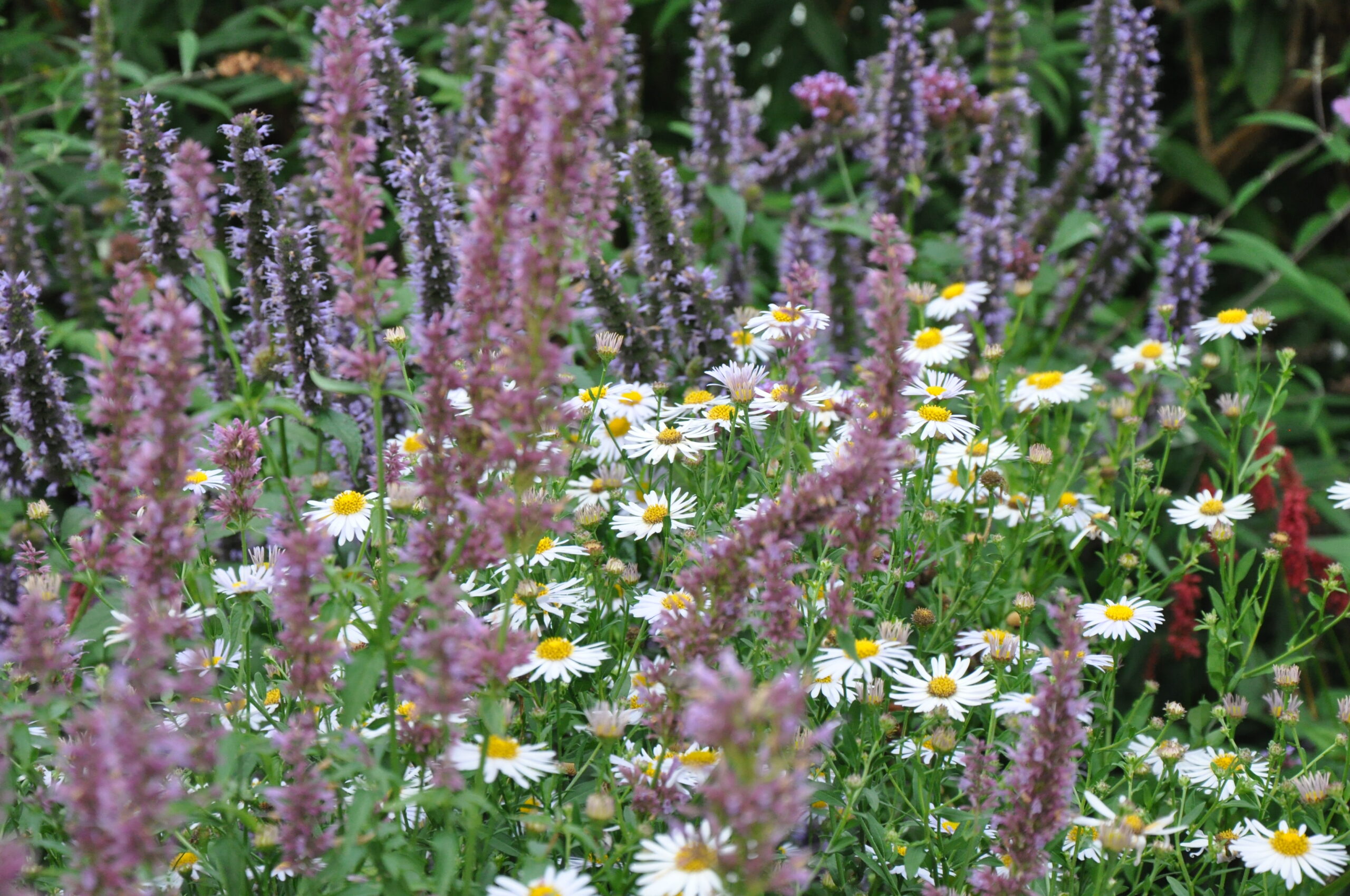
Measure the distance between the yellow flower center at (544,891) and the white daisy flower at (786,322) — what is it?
0.13 m

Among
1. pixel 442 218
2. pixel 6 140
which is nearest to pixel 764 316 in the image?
pixel 442 218

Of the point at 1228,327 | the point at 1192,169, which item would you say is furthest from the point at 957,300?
the point at 1192,169

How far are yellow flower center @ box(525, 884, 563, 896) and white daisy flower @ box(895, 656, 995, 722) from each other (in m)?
0.55

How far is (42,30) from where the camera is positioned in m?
3.92

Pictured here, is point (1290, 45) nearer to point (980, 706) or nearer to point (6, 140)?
point (980, 706)

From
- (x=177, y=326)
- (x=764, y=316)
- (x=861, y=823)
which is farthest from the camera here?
(x=764, y=316)

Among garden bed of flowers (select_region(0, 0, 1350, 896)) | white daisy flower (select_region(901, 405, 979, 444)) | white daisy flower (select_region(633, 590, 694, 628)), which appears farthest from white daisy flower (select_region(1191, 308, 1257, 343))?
white daisy flower (select_region(633, 590, 694, 628))

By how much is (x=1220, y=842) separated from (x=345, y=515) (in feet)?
4.45

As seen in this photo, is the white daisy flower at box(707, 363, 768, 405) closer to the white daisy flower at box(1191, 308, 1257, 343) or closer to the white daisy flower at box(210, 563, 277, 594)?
the white daisy flower at box(210, 563, 277, 594)

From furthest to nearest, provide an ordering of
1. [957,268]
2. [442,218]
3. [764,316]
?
1. [957,268]
2. [442,218]
3. [764,316]

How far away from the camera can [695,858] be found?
1.11m

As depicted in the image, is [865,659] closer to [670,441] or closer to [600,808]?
[600,808]

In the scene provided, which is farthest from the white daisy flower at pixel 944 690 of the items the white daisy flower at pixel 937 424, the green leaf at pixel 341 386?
the green leaf at pixel 341 386

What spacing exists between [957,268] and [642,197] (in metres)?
1.22
